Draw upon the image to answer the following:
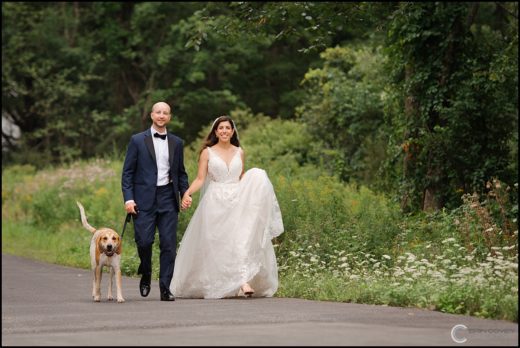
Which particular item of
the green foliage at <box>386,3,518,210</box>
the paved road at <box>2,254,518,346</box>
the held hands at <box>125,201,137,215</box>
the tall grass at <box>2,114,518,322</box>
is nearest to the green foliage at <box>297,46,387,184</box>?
the tall grass at <box>2,114,518,322</box>

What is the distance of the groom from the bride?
61 centimetres

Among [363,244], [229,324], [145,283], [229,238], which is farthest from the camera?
[363,244]

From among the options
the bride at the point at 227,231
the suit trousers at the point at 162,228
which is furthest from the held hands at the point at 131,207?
the bride at the point at 227,231

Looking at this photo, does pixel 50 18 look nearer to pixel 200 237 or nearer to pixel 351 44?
pixel 351 44

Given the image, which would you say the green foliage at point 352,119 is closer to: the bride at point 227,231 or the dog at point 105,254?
the bride at point 227,231

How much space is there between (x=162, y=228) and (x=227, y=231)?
121 centimetres

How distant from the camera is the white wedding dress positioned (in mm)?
14000

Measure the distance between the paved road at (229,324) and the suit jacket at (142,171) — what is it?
48.8 inches

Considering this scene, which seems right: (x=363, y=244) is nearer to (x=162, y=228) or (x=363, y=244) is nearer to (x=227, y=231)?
(x=227, y=231)

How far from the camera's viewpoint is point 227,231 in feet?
47.0

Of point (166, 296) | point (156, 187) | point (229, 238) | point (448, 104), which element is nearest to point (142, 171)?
point (156, 187)

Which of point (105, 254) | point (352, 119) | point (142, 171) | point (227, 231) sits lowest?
point (105, 254)

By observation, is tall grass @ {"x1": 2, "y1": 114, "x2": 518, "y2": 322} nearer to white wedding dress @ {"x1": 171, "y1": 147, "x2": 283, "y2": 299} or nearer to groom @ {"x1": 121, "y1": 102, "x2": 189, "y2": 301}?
white wedding dress @ {"x1": 171, "y1": 147, "x2": 283, "y2": 299}

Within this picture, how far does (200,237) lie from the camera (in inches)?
567
